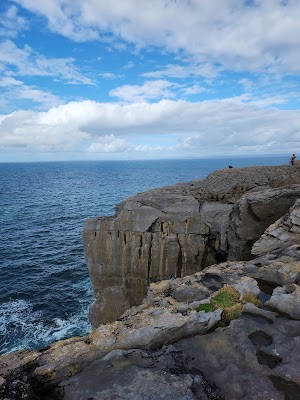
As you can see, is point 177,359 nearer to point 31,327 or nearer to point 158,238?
point 158,238

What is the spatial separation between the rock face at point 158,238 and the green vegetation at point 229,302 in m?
11.4

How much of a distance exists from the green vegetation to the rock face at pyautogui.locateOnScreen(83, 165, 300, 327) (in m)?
11.4

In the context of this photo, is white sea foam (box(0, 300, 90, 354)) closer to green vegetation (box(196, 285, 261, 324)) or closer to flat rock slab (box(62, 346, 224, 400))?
green vegetation (box(196, 285, 261, 324))

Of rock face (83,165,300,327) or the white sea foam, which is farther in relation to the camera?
the white sea foam

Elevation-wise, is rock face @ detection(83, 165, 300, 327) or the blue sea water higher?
rock face @ detection(83, 165, 300, 327)

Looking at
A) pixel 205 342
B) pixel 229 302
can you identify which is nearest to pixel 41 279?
pixel 229 302

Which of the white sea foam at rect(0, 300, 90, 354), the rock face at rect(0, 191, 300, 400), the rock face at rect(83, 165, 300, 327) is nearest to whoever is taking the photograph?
the rock face at rect(0, 191, 300, 400)

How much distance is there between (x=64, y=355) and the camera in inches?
342

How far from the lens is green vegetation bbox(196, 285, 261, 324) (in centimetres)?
1080

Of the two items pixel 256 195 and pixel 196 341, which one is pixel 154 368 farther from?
pixel 256 195

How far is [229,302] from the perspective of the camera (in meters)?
11.6

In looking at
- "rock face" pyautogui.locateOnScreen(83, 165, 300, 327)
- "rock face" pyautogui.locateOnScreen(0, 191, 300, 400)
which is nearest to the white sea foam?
"rock face" pyautogui.locateOnScreen(83, 165, 300, 327)

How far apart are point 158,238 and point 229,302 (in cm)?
1437

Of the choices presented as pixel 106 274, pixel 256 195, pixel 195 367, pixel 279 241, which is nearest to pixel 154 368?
pixel 195 367
